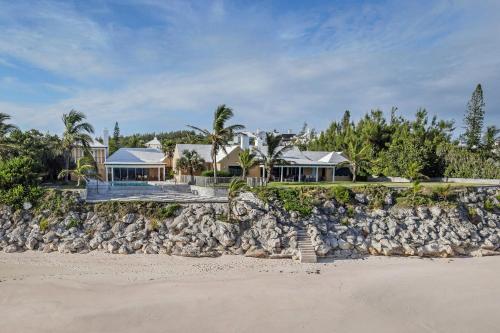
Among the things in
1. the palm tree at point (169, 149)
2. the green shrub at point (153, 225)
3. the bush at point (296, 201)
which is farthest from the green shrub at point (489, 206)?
the palm tree at point (169, 149)

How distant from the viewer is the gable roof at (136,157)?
3526 cm

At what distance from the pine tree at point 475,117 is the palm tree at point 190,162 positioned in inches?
1404

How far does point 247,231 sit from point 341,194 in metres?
6.86

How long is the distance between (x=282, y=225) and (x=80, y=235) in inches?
432

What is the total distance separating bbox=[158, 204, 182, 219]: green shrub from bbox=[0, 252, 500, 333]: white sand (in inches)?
119

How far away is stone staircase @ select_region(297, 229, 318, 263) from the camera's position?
57.5 ft

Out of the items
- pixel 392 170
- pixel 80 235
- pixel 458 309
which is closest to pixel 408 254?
pixel 458 309

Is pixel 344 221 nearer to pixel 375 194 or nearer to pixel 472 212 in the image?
pixel 375 194

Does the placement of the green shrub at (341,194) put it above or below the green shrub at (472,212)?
above

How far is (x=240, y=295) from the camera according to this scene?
13.4 meters

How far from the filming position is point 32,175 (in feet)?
69.5

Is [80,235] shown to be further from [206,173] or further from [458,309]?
[458,309]

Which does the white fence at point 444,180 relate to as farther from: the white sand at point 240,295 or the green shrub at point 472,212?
the white sand at point 240,295

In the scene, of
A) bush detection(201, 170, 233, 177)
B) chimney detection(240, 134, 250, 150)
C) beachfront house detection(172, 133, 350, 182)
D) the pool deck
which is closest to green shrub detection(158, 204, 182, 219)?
the pool deck
